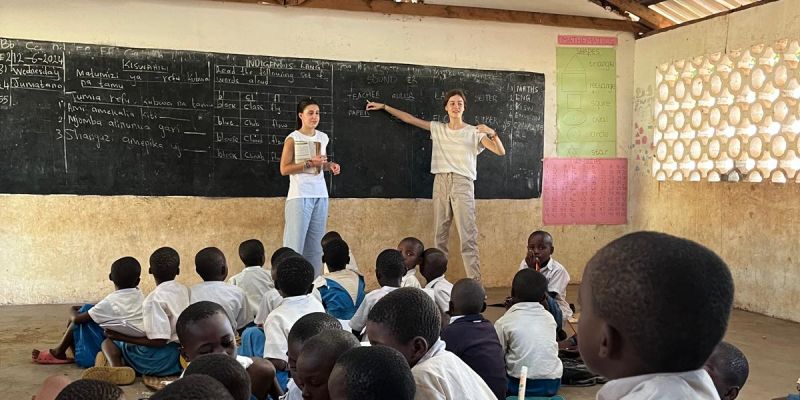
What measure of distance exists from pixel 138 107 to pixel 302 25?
59.8 inches

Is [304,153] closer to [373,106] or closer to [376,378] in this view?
Answer: [373,106]

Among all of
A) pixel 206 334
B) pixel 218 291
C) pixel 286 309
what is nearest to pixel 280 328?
pixel 286 309

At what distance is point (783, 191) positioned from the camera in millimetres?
5555

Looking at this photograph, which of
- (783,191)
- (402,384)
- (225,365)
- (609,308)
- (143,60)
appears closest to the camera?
(609,308)

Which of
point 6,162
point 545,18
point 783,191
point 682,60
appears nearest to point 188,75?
point 6,162

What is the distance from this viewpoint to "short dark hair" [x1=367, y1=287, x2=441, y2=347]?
6.19 ft

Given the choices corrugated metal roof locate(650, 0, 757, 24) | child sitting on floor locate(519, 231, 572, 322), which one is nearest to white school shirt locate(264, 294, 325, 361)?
child sitting on floor locate(519, 231, 572, 322)

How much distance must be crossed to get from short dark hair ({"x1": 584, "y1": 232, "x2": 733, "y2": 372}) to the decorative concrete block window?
501 centimetres

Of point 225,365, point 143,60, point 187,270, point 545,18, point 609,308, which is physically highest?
point 545,18

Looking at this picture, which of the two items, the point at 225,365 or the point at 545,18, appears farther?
the point at 545,18

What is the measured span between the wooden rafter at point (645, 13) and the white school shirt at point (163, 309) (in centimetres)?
514

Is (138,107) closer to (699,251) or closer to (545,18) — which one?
(545,18)

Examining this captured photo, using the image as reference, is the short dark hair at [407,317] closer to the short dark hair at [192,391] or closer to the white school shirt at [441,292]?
the short dark hair at [192,391]

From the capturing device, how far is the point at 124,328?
3.65m
